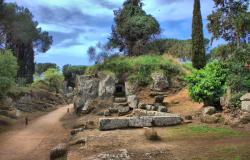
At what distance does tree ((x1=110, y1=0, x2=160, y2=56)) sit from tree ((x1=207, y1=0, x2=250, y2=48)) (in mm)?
15321

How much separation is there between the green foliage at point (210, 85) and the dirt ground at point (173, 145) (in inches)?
109

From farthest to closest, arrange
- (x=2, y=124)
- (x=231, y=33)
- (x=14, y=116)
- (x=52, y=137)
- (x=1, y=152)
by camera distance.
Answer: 1. (x=14, y=116)
2. (x=2, y=124)
3. (x=52, y=137)
4. (x=231, y=33)
5. (x=1, y=152)

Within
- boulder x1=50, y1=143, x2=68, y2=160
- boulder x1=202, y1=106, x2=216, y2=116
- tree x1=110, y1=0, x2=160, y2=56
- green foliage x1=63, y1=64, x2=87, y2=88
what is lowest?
boulder x1=50, y1=143, x2=68, y2=160

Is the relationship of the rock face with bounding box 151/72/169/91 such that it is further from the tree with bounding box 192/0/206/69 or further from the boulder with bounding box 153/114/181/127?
the boulder with bounding box 153/114/181/127

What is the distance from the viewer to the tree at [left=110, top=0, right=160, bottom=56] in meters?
39.8

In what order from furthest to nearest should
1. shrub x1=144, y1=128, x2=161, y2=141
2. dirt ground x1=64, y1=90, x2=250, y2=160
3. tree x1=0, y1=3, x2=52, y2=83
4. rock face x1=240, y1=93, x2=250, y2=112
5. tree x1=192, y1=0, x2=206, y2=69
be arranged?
tree x1=0, y1=3, x2=52, y2=83 → tree x1=192, y1=0, x2=206, y2=69 → rock face x1=240, y1=93, x2=250, y2=112 → shrub x1=144, y1=128, x2=161, y2=141 → dirt ground x1=64, y1=90, x2=250, y2=160

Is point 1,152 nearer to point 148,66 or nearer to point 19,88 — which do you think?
point 148,66

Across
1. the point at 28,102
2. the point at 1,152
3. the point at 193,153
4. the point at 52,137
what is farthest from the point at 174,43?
the point at 193,153

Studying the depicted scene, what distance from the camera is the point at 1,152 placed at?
21.7 metres

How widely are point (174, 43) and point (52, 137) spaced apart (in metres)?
28.8

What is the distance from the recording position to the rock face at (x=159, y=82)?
2958cm

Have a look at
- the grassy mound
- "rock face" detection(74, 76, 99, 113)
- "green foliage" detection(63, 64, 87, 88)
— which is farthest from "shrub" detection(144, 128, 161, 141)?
"green foliage" detection(63, 64, 87, 88)

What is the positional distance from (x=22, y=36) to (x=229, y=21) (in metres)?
40.2

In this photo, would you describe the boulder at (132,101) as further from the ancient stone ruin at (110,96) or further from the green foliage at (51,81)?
the green foliage at (51,81)
